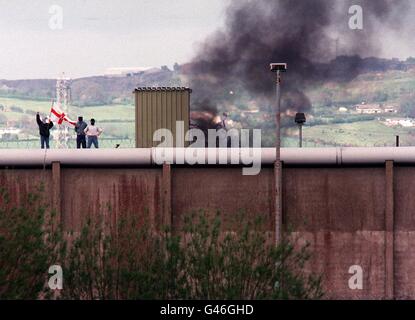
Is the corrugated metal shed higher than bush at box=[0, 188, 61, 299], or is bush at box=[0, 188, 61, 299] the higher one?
the corrugated metal shed

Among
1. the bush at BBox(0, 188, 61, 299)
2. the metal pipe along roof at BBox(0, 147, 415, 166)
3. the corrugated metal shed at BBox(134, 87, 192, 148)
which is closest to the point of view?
the bush at BBox(0, 188, 61, 299)

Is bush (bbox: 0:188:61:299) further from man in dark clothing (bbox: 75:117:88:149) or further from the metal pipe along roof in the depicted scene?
man in dark clothing (bbox: 75:117:88:149)

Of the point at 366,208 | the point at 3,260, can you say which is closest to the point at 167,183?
the point at 366,208

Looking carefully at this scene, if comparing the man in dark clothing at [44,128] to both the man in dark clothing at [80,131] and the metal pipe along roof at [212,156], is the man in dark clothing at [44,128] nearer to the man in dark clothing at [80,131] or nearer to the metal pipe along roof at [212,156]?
the man in dark clothing at [80,131]

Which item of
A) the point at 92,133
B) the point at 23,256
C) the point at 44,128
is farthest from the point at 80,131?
the point at 23,256

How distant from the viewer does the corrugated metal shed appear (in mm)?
40438

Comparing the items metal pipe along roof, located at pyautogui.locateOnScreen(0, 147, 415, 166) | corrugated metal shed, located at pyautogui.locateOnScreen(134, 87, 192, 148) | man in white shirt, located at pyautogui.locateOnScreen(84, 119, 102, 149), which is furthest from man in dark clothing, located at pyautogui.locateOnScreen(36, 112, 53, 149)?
metal pipe along roof, located at pyautogui.locateOnScreen(0, 147, 415, 166)

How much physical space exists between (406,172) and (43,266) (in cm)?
1276

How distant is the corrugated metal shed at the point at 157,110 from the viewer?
40.4m

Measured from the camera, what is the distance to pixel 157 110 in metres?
40.5
